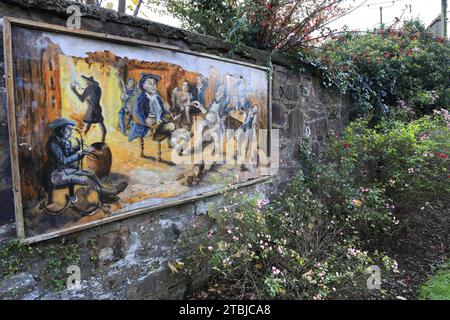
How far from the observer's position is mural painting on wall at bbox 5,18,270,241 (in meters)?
1.79

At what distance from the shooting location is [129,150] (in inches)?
88.9

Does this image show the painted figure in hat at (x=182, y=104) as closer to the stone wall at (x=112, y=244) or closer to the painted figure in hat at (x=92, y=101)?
the stone wall at (x=112, y=244)

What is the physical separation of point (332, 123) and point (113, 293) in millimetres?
4113

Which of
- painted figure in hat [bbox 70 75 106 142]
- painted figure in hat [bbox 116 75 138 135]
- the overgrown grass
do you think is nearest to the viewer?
painted figure in hat [bbox 70 75 106 142]

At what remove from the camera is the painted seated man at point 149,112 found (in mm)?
2291

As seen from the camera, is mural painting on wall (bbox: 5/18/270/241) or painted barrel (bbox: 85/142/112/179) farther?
painted barrel (bbox: 85/142/112/179)

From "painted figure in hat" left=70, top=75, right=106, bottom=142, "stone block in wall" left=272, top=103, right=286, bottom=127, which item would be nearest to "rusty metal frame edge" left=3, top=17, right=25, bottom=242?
"painted figure in hat" left=70, top=75, right=106, bottom=142

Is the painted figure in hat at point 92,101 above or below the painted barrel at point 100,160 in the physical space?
above

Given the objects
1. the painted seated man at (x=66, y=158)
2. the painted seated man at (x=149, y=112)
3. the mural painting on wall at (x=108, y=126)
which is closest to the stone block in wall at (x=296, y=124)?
the mural painting on wall at (x=108, y=126)

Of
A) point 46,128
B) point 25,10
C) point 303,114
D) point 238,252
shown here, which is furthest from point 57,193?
point 303,114

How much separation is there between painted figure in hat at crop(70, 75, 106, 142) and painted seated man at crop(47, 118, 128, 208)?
108 millimetres

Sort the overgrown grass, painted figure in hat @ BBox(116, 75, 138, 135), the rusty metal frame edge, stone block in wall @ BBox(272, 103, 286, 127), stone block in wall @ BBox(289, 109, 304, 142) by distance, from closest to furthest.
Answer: the rusty metal frame edge < painted figure in hat @ BBox(116, 75, 138, 135) < the overgrown grass < stone block in wall @ BBox(272, 103, 286, 127) < stone block in wall @ BBox(289, 109, 304, 142)

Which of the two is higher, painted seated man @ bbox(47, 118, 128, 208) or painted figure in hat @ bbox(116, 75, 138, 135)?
painted figure in hat @ bbox(116, 75, 138, 135)

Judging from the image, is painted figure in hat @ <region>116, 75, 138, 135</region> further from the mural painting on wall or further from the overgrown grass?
the overgrown grass
